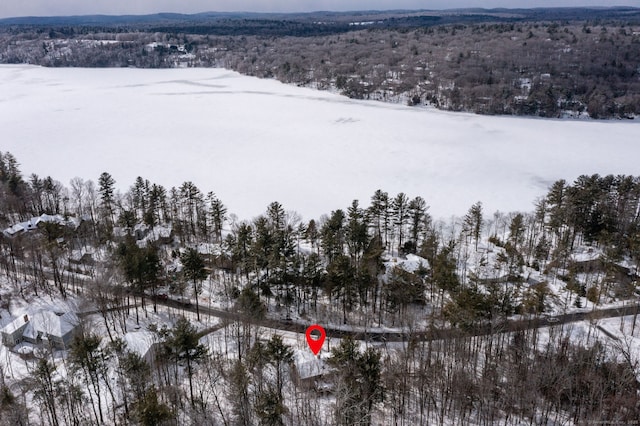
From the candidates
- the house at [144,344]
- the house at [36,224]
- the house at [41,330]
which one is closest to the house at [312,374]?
the house at [144,344]

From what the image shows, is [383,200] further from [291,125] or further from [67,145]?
[67,145]

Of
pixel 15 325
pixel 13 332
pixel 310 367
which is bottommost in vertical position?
pixel 310 367

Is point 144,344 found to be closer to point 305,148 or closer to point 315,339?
point 315,339

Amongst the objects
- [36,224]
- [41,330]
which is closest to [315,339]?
[41,330]

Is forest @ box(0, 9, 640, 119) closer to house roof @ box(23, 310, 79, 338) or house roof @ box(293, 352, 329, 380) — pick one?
house roof @ box(293, 352, 329, 380)

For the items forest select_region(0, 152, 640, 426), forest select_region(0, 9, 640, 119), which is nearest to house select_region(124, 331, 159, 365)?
forest select_region(0, 152, 640, 426)

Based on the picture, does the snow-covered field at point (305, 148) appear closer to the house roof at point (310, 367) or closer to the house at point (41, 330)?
the house at point (41, 330)

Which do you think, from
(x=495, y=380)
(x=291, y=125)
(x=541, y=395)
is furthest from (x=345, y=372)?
(x=291, y=125)
